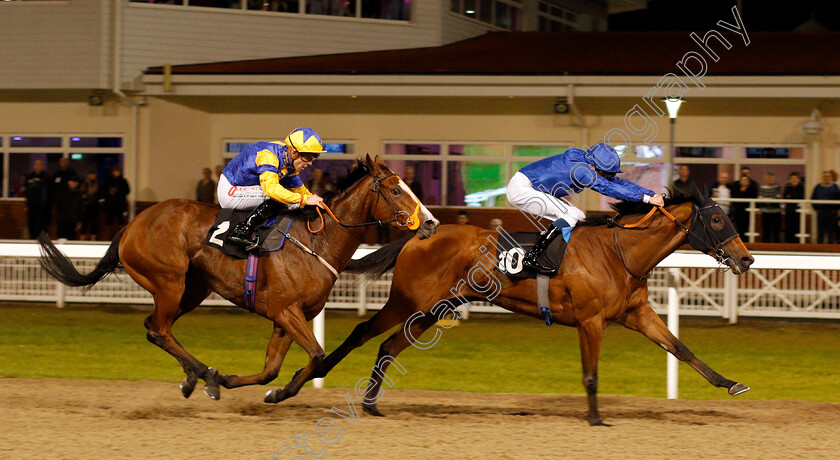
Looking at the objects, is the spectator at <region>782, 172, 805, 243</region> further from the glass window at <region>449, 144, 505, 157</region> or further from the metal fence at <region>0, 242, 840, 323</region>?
the glass window at <region>449, 144, 505, 157</region>

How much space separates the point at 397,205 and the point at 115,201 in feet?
28.1

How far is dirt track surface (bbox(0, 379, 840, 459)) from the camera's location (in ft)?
14.7

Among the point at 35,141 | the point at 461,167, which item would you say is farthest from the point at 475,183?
the point at 35,141

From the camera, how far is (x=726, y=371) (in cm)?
732

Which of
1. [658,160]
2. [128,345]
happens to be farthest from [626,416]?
[658,160]

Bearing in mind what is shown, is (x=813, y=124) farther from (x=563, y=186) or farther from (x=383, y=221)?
(x=383, y=221)

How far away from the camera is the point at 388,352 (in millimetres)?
5605

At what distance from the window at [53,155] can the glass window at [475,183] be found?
16.0ft

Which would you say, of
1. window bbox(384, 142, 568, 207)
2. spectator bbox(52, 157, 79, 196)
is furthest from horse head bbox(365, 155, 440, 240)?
window bbox(384, 142, 568, 207)

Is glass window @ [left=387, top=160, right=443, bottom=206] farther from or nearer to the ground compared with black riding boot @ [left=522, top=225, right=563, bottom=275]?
farther from the ground

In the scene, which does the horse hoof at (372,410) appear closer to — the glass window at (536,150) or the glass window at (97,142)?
the glass window at (536,150)

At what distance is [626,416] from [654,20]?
82.1ft

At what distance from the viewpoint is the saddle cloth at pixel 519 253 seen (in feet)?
18.0

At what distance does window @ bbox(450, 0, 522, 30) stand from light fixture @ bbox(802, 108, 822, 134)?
577 cm
